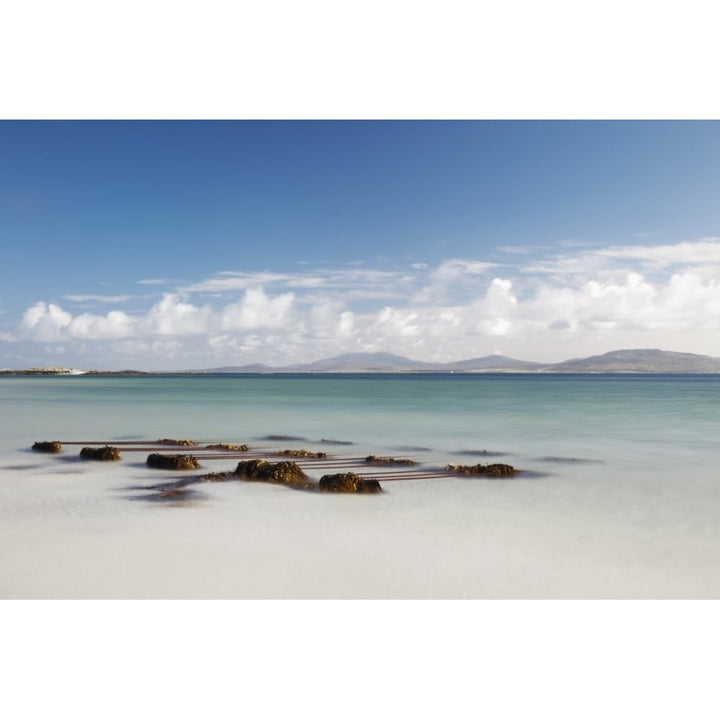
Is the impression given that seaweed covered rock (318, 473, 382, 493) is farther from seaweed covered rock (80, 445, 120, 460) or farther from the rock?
the rock

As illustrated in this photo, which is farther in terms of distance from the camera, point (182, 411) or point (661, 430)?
point (182, 411)

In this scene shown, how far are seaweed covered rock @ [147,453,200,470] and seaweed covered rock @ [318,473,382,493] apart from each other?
246cm

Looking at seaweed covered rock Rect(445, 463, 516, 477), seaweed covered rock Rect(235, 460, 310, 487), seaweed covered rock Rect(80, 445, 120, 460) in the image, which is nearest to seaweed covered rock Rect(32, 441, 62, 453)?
seaweed covered rock Rect(80, 445, 120, 460)

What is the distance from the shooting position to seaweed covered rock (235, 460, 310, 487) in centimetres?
752

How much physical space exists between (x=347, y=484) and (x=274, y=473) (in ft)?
3.76

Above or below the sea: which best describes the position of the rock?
above

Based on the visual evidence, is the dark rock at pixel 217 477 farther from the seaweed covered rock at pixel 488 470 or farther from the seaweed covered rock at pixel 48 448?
the seaweed covered rock at pixel 48 448

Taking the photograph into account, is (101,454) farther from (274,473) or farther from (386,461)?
(386,461)

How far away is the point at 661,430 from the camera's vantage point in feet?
50.5

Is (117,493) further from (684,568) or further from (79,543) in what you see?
(684,568)

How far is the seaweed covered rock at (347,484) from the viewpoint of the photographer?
705cm

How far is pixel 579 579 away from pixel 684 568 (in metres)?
1.06

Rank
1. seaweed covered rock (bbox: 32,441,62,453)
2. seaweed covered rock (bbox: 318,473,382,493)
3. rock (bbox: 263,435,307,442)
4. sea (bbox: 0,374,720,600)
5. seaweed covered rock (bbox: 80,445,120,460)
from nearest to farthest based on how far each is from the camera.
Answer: sea (bbox: 0,374,720,600), seaweed covered rock (bbox: 318,473,382,493), seaweed covered rock (bbox: 80,445,120,460), seaweed covered rock (bbox: 32,441,62,453), rock (bbox: 263,435,307,442)

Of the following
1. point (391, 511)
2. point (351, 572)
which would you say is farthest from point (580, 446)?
point (351, 572)
